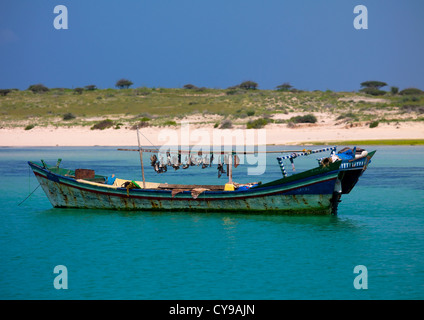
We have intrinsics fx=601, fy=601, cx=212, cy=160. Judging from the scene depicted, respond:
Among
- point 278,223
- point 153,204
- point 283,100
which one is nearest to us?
point 278,223

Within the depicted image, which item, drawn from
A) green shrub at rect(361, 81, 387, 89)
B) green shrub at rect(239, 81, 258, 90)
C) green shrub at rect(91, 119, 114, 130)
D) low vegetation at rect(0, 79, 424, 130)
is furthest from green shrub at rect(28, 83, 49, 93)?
green shrub at rect(361, 81, 387, 89)

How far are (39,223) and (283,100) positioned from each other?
2354 inches

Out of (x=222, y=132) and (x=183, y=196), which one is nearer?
(x=183, y=196)

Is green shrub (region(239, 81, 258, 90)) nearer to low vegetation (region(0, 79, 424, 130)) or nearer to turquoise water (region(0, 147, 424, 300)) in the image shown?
low vegetation (region(0, 79, 424, 130))

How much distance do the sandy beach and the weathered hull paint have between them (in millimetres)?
28853

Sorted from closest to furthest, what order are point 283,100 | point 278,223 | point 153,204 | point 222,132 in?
point 278,223
point 153,204
point 222,132
point 283,100

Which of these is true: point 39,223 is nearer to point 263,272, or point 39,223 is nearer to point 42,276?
point 42,276

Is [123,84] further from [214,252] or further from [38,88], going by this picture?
[214,252]

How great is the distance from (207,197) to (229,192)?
0.79 m

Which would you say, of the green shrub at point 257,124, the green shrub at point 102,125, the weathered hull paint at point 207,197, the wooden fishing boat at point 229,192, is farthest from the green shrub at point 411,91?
the weathered hull paint at point 207,197

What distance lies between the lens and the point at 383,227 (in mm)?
18156

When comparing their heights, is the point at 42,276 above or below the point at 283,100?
below

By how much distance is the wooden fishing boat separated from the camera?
59.4 feet
